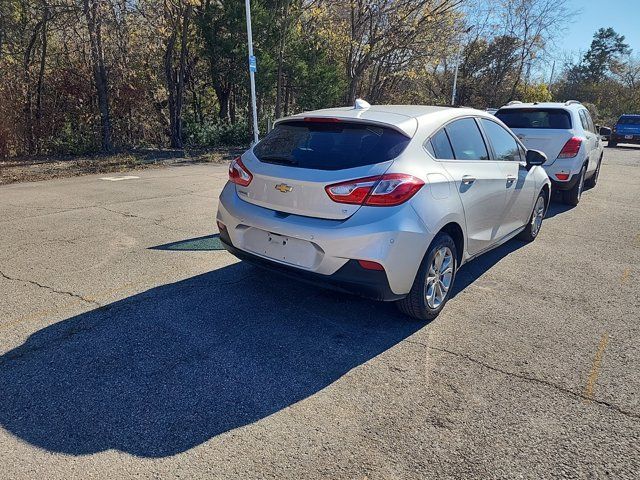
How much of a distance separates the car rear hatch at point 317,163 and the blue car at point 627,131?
25091 millimetres

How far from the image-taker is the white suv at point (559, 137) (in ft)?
26.0

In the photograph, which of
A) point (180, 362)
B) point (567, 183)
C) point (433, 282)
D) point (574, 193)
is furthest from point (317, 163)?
point (574, 193)

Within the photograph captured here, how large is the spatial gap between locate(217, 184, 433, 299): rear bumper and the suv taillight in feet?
0.19

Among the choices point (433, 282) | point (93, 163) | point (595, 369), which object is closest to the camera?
point (595, 369)

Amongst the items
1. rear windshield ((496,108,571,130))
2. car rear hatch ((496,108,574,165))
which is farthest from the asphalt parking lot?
rear windshield ((496,108,571,130))

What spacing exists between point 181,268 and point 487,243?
3107 mm

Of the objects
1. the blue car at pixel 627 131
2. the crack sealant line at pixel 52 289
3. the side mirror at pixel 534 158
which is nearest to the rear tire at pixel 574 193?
the side mirror at pixel 534 158

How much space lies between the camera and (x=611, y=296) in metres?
4.45

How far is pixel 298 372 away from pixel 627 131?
26732 mm

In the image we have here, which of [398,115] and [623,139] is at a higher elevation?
[398,115]

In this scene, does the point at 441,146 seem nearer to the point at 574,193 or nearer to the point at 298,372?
the point at 298,372

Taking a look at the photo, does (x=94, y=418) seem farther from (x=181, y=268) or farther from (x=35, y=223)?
(x=35, y=223)

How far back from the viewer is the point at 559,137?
7.94 metres

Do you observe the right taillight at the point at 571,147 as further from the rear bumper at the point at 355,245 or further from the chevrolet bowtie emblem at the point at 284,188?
the chevrolet bowtie emblem at the point at 284,188
